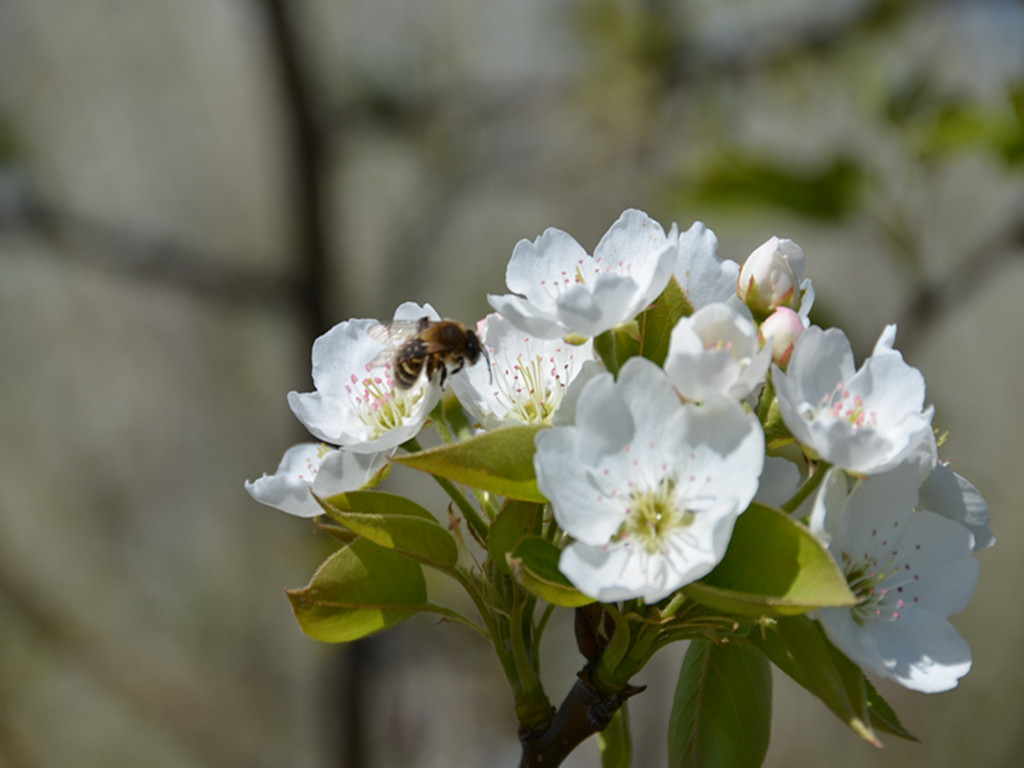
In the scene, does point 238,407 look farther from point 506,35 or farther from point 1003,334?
point 1003,334

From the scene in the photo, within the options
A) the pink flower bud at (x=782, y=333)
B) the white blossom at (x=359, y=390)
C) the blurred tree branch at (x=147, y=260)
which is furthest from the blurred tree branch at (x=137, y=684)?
the pink flower bud at (x=782, y=333)

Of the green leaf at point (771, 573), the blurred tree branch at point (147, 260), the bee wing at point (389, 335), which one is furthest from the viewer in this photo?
the blurred tree branch at point (147, 260)

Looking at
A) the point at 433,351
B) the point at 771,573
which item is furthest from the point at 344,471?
the point at 771,573

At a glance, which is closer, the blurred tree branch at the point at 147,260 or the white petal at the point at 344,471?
the white petal at the point at 344,471

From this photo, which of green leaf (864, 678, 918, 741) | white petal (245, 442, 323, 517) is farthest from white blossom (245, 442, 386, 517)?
green leaf (864, 678, 918, 741)

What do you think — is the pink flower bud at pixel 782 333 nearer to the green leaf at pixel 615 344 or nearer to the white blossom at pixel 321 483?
the green leaf at pixel 615 344

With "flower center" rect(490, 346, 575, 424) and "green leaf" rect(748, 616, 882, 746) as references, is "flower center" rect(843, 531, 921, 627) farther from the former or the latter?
"flower center" rect(490, 346, 575, 424)

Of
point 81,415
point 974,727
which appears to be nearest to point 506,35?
point 81,415
